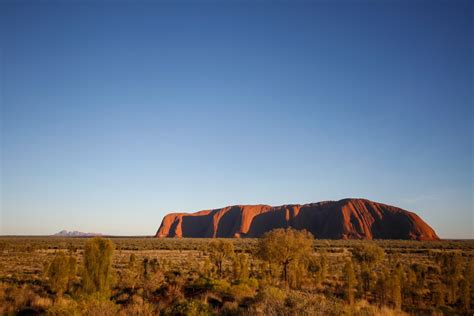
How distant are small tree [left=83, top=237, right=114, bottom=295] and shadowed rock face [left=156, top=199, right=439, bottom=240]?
83907 millimetres

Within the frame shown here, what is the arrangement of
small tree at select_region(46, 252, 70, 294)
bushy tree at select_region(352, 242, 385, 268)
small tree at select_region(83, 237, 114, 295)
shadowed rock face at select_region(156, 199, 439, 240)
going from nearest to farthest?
small tree at select_region(83, 237, 114, 295), small tree at select_region(46, 252, 70, 294), bushy tree at select_region(352, 242, 385, 268), shadowed rock face at select_region(156, 199, 439, 240)

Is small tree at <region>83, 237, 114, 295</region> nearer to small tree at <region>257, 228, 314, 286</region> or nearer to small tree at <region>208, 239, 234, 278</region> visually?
small tree at <region>257, 228, 314, 286</region>

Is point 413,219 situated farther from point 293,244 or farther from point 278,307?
point 278,307

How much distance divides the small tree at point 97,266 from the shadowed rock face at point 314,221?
8391 cm

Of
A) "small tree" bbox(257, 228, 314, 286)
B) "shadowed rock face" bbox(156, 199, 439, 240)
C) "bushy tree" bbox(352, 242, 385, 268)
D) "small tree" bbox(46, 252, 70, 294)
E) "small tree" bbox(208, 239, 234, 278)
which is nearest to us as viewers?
"small tree" bbox(46, 252, 70, 294)

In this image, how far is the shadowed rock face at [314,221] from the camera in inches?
4668

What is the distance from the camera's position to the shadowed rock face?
11856 cm

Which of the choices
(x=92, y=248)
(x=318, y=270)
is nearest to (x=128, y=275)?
(x=92, y=248)

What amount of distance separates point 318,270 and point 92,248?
1805cm

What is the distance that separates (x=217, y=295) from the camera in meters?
16.6

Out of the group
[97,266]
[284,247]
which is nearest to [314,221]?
[284,247]

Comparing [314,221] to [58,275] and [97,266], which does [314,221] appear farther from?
[97,266]

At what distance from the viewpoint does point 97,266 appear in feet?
52.6

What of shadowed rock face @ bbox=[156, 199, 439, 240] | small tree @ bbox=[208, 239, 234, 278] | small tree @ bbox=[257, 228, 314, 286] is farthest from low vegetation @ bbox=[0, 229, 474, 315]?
shadowed rock face @ bbox=[156, 199, 439, 240]
